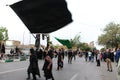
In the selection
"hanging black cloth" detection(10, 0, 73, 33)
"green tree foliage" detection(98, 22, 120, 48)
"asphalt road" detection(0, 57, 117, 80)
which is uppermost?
"green tree foliage" detection(98, 22, 120, 48)

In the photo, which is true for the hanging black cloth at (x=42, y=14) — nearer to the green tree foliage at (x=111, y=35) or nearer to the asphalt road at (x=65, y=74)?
the asphalt road at (x=65, y=74)

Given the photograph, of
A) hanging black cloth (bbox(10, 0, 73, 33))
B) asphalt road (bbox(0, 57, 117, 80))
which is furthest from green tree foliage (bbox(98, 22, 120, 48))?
hanging black cloth (bbox(10, 0, 73, 33))

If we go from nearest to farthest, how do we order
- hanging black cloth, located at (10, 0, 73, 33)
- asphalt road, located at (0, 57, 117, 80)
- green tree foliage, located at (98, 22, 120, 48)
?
hanging black cloth, located at (10, 0, 73, 33)
asphalt road, located at (0, 57, 117, 80)
green tree foliage, located at (98, 22, 120, 48)

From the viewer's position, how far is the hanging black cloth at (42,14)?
341 cm

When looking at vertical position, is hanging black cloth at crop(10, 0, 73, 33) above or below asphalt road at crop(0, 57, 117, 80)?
above

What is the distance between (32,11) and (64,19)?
40 cm

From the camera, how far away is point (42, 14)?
3568 mm

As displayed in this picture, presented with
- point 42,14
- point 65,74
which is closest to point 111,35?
point 65,74

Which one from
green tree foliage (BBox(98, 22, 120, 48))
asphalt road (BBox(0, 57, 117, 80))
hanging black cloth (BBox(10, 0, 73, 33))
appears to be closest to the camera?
hanging black cloth (BBox(10, 0, 73, 33))

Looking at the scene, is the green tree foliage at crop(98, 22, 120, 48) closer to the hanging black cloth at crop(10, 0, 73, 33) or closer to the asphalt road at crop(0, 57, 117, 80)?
the asphalt road at crop(0, 57, 117, 80)

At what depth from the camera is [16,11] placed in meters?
3.57

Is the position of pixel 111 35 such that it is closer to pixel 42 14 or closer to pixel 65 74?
pixel 65 74

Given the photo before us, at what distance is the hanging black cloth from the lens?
3.41 meters

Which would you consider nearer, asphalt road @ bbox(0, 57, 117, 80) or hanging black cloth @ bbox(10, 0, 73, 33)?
hanging black cloth @ bbox(10, 0, 73, 33)
